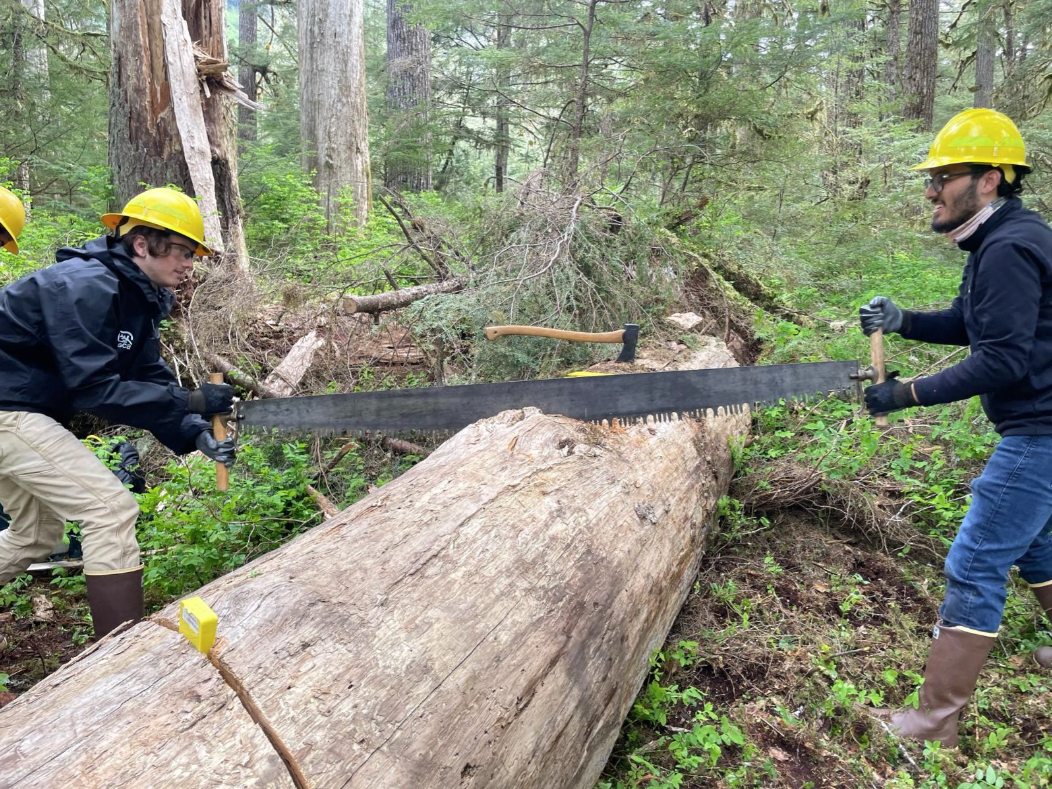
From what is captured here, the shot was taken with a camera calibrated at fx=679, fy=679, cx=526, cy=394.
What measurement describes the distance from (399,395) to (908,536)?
3045 mm

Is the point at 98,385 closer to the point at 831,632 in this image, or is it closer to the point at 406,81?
the point at 831,632

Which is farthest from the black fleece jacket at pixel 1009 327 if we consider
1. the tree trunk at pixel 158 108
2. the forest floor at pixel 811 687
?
the tree trunk at pixel 158 108

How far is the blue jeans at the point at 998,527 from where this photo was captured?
8.66ft

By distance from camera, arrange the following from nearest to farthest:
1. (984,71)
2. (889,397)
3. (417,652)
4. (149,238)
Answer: (417,652)
(889,397)
(149,238)
(984,71)

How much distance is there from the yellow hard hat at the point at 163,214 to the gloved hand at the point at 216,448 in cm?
101

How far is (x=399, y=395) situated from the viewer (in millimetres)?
3771

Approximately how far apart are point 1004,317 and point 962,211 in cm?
54

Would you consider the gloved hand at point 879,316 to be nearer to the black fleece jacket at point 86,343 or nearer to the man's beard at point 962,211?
the man's beard at point 962,211

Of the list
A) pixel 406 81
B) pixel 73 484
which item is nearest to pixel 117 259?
pixel 73 484

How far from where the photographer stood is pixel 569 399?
3.63m

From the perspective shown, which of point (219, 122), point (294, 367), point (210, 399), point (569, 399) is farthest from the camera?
point (219, 122)

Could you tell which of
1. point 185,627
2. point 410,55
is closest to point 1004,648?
point 185,627

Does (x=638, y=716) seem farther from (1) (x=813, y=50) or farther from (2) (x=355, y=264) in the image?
(1) (x=813, y=50)

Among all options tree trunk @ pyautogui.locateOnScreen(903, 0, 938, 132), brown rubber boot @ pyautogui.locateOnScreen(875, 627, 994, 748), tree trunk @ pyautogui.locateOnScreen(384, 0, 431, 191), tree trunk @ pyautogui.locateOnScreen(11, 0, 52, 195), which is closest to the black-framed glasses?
brown rubber boot @ pyautogui.locateOnScreen(875, 627, 994, 748)
